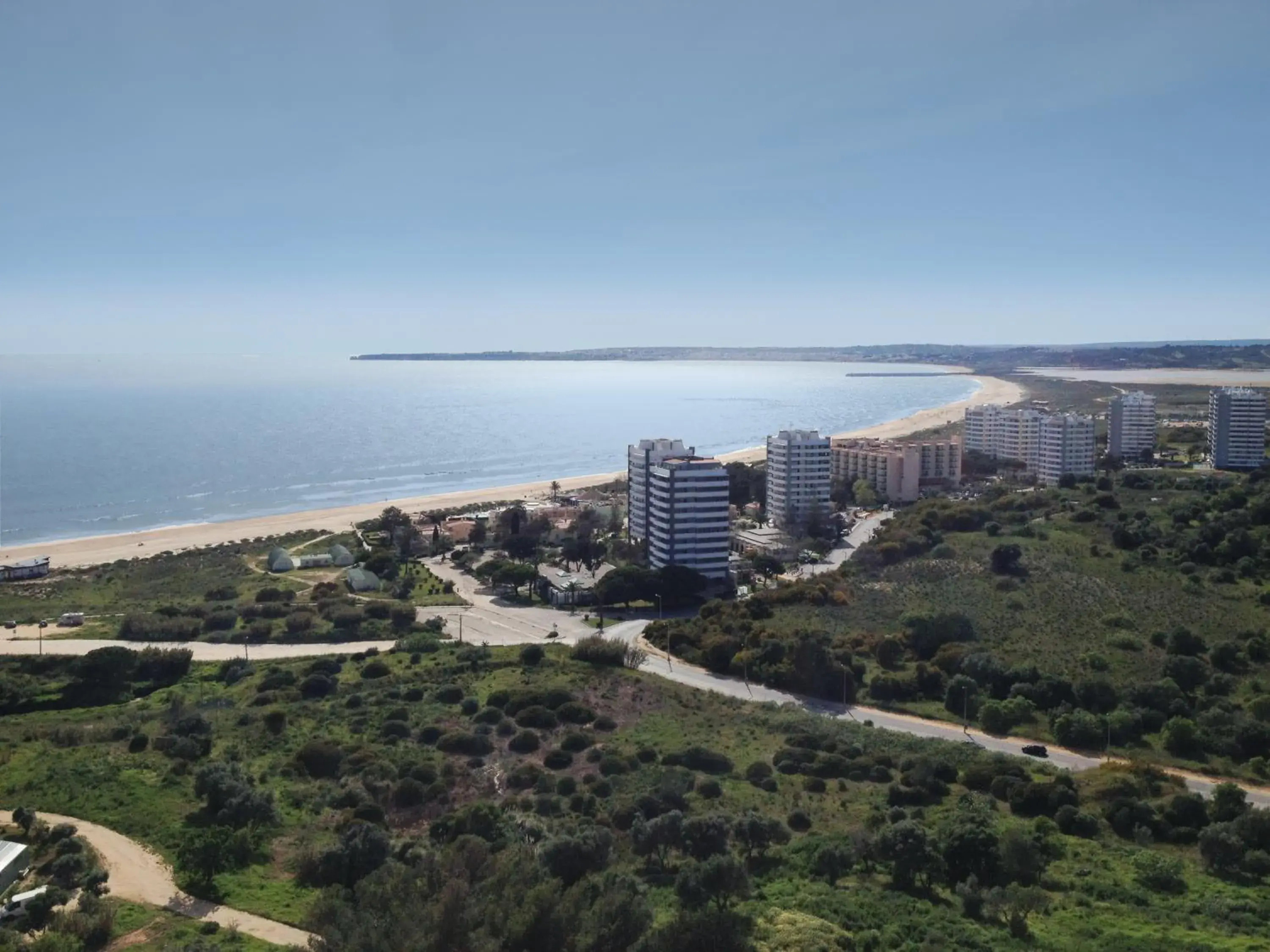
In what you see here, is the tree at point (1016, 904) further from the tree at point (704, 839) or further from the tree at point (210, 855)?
the tree at point (210, 855)

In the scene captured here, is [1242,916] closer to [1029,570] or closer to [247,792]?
[247,792]

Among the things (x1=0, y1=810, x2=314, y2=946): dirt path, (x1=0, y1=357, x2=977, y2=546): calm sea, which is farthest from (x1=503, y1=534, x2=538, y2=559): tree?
(x1=0, y1=810, x2=314, y2=946): dirt path

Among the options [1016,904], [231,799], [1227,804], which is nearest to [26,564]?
[231,799]

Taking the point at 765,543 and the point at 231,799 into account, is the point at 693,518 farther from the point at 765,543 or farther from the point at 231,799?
the point at 231,799

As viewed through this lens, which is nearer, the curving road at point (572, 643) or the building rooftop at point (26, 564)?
the curving road at point (572, 643)

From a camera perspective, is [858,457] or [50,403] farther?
[50,403]

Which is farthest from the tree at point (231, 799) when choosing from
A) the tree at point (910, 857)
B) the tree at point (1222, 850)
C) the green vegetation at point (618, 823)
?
the tree at point (1222, 850)

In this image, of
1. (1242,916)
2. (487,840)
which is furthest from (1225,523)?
(487,840)
